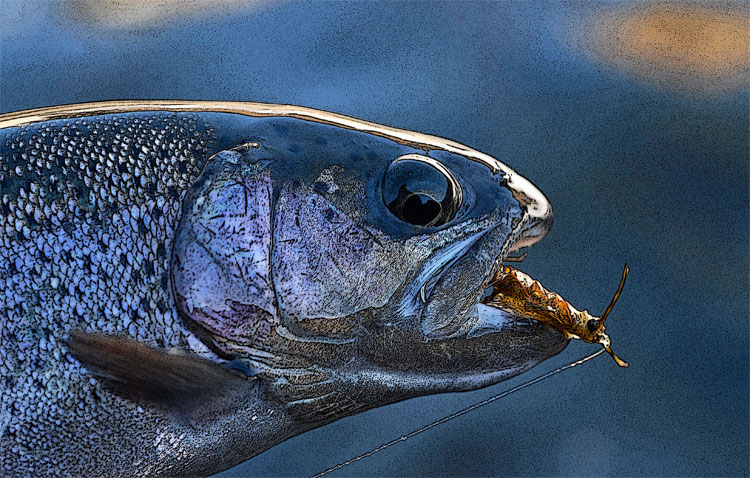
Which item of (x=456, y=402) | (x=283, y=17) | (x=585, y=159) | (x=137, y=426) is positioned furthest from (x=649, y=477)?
(x=283, y=17)

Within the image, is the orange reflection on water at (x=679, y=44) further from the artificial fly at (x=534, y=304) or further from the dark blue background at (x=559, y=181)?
the artificial fly at (x=534, y=304)

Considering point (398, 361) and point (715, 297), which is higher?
point (398, 361)

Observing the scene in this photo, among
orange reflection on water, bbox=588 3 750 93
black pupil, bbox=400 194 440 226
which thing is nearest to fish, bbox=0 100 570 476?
black pupil, bbox=400 194 440 226

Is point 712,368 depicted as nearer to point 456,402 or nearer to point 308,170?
point 456,402

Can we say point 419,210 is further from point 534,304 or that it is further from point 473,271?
point 534,304

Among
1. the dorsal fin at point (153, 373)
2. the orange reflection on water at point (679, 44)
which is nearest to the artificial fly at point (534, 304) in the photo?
the dorsal fin at point (153, 373)
